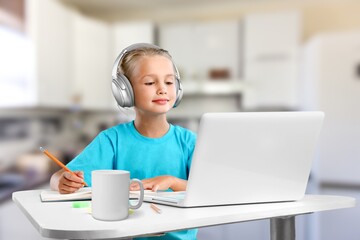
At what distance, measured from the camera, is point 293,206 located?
2.36 feet

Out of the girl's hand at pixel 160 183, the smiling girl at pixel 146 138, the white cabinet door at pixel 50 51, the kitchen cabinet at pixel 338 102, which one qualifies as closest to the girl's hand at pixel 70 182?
the smiling girl at pixel 146 138

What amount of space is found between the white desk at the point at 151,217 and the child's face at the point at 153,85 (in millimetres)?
187

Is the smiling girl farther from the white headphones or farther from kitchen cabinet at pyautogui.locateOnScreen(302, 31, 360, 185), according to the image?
kitchen cabinet at pyautogui.locateOnScreen(302, 31, 360, 185)

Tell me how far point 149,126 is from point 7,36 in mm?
2002

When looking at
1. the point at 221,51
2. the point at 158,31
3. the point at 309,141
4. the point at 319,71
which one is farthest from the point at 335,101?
the point at 309,141

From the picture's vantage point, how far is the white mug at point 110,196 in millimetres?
611

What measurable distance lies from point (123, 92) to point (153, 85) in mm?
59

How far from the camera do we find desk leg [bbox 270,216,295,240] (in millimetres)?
825

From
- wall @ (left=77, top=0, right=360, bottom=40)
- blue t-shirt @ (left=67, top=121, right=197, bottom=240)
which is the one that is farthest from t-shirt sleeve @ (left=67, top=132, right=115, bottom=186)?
wall @ (left=77, top=0, right=360, bottom=40)

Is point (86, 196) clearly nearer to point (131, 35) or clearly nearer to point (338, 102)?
point (338, 102)

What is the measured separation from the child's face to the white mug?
19 centimetres

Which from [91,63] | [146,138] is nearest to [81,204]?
[146,138]

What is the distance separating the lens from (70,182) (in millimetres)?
760

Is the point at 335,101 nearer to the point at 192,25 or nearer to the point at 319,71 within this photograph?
the point at 319,71
